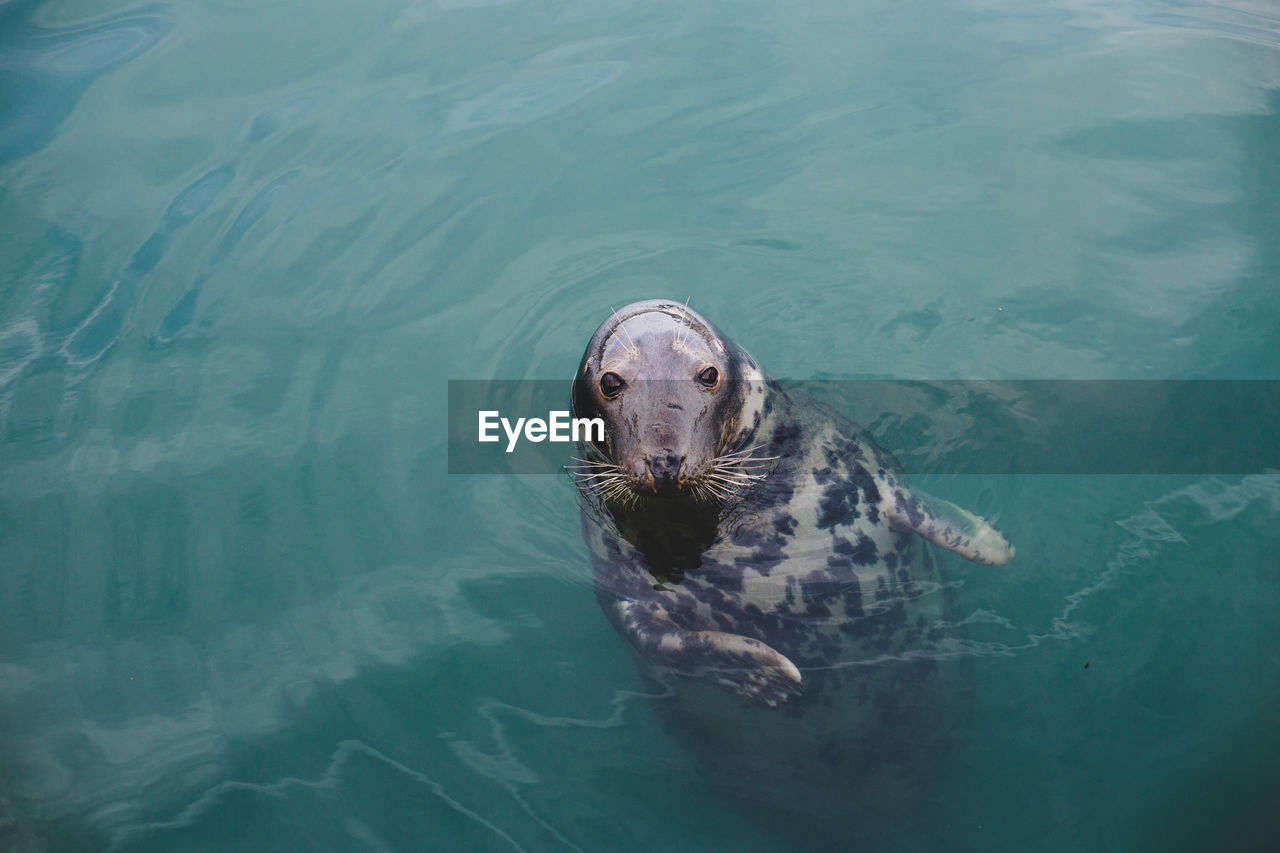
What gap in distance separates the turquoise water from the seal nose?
1.20 meters

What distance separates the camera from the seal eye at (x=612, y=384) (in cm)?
332

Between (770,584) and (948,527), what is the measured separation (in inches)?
28.7

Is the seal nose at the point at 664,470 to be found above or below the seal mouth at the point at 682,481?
above

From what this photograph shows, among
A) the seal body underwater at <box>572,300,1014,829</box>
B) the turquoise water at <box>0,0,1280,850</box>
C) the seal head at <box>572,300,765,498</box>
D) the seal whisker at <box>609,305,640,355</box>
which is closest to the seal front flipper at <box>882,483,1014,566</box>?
the seal body underwater at <box>572,300,1014,829</box>

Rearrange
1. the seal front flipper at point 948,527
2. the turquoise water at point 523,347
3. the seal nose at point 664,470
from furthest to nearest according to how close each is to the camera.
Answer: the turquoise water at point 523,347, the seal front flipper at point 948,527, the seal nose at point 664,470

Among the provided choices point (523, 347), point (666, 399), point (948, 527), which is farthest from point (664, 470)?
point (523, 347)

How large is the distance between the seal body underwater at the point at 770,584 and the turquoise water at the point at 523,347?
280mm

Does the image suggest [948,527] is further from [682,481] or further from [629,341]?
[629,341]

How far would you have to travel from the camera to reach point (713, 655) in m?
3.37

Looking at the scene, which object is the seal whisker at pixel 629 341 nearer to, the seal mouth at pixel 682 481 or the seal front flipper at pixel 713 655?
the seal mouth at pixel 682 481

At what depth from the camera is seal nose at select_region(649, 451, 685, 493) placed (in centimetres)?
305

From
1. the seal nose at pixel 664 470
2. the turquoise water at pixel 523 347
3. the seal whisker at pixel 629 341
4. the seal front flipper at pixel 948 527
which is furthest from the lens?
the turquoise water at pixel 523 347

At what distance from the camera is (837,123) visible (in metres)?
6.38

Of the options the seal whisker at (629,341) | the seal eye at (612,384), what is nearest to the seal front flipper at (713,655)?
the seal eye at (612,384)
